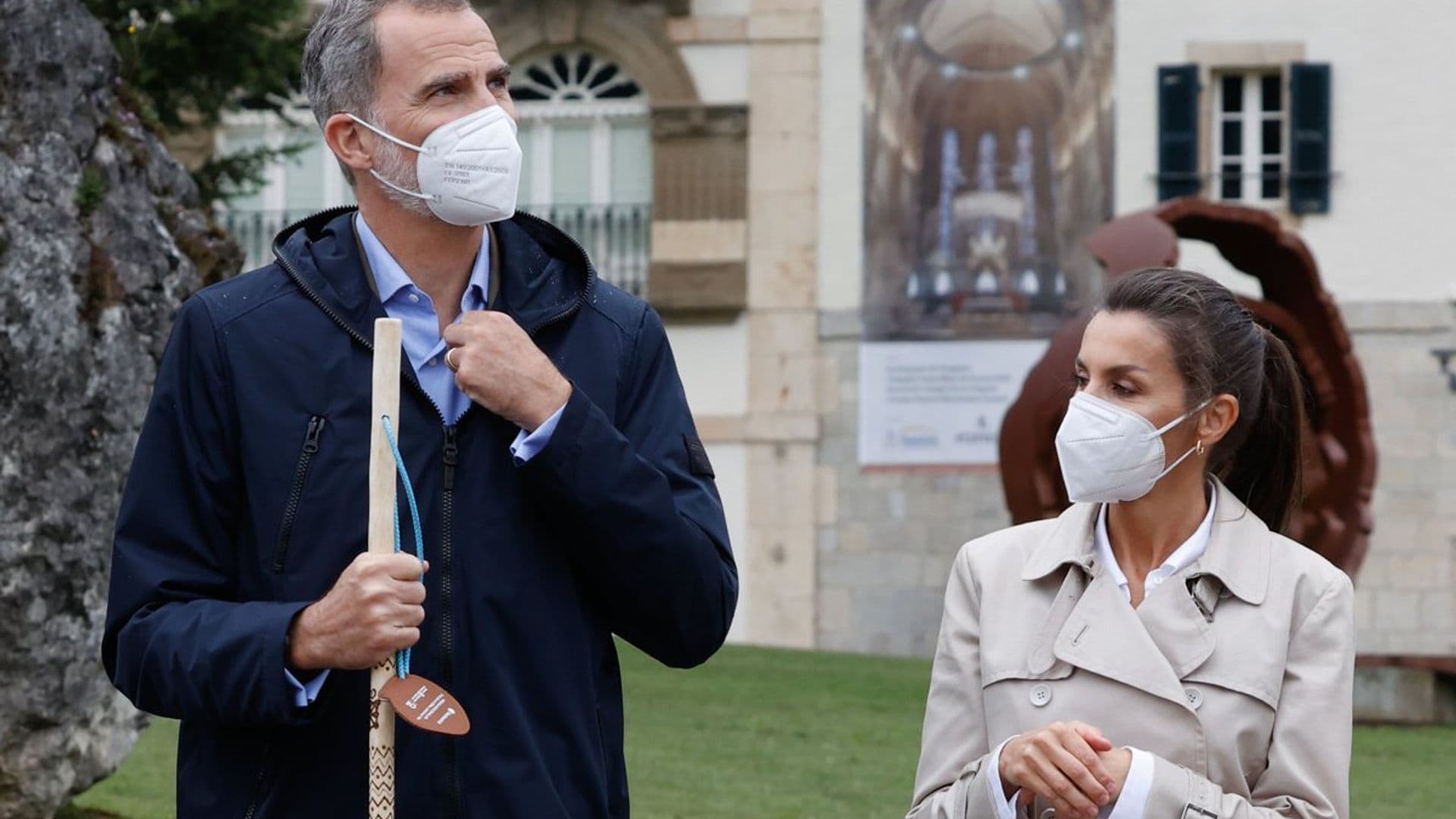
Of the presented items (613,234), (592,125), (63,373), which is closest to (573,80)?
(592,125)

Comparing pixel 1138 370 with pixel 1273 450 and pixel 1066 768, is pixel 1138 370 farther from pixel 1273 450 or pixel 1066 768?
pixel 1066 768

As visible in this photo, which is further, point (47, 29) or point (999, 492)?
point (999, 492)

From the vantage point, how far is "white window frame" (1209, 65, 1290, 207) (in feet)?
73.1

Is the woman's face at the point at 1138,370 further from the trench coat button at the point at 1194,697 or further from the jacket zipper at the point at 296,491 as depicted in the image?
the jacket zipper at the point at 296,491

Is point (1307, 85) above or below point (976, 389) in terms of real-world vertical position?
above

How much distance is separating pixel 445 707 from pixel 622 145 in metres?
20.4

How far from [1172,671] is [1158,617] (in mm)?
108

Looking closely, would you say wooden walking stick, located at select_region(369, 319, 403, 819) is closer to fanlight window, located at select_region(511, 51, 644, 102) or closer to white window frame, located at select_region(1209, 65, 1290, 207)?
white window frame, located at select_region(1209, 65, 1290, 207)

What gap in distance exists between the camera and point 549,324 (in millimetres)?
3205

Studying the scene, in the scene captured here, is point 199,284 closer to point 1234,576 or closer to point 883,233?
point 1234,576

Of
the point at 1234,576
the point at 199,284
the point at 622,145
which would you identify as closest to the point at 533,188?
the point at 622,145

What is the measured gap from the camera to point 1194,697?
3.37 m

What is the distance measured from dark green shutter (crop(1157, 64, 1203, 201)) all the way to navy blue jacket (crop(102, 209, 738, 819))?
1960 centimetres

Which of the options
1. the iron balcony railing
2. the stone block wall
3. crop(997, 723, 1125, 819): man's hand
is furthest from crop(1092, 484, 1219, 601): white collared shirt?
the iron balcony railing
